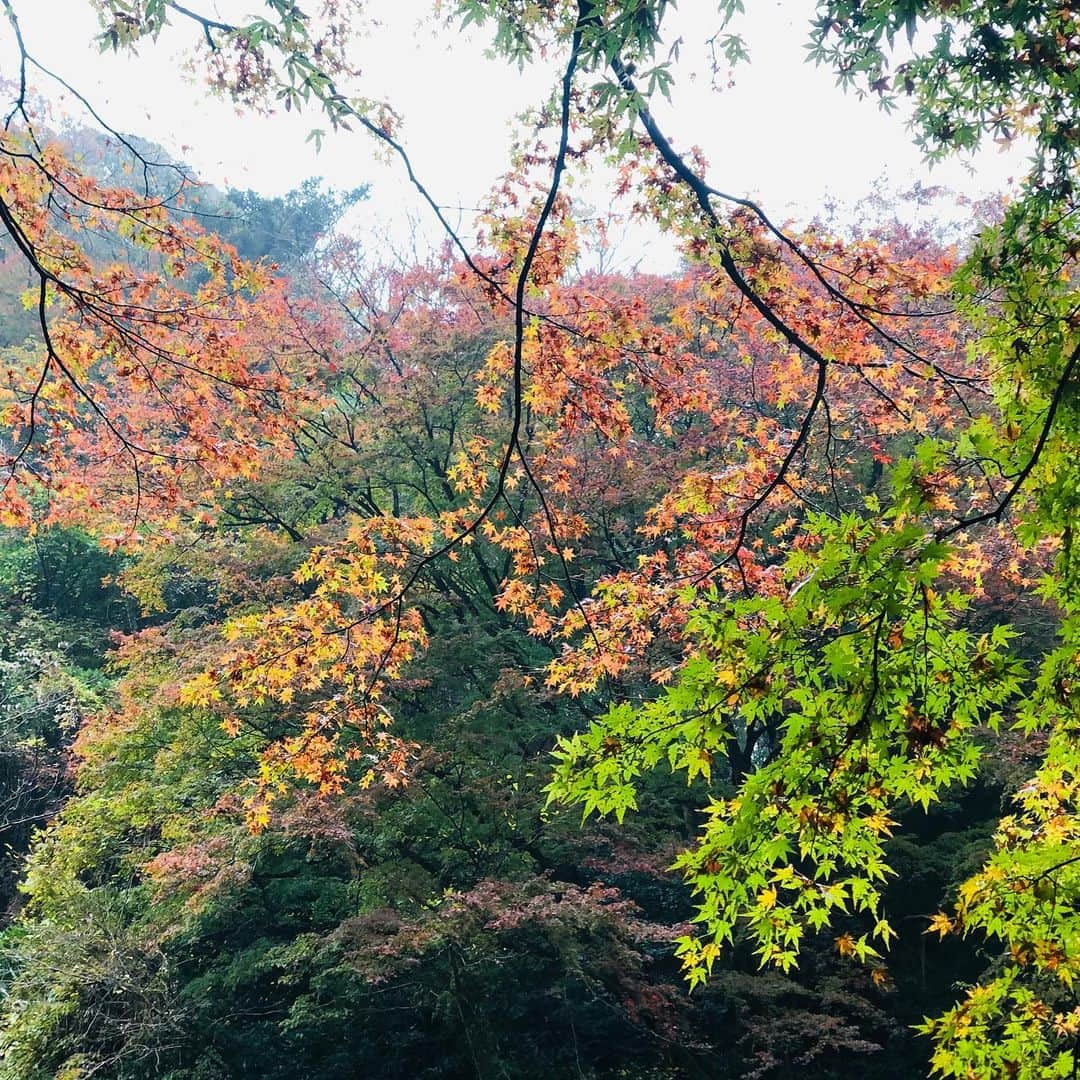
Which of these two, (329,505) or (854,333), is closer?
(854,333)

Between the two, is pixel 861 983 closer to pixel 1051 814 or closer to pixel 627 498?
pixel 1051 814

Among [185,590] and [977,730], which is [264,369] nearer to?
[185,590]

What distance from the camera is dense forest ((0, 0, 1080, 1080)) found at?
2.27 m

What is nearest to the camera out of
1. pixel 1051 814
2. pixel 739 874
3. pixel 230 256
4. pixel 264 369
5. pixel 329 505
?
pixel 739 874

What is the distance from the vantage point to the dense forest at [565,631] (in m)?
2.27

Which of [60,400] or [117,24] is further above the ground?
[117,24]

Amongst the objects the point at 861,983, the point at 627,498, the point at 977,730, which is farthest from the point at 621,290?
the point at 861,983

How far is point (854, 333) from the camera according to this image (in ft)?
12.9

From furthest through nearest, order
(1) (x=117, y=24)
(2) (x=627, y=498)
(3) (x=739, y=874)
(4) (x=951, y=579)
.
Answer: (2) (x=627, y=498), (4) (x=951, y=579), (1) (x=117, y=24), (3) (x=739, y=874)

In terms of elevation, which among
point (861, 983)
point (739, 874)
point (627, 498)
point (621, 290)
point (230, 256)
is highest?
point (621, 290)

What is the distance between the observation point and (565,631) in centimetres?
419

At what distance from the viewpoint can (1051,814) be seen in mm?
3727

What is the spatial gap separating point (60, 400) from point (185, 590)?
833 cm

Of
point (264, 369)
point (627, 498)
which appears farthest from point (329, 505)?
point (627, 498)
